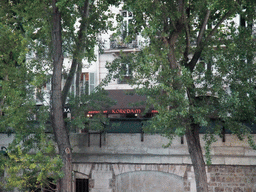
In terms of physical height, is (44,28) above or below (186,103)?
above

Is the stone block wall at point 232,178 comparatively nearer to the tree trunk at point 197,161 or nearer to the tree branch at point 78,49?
the tree trunk at point 197,161

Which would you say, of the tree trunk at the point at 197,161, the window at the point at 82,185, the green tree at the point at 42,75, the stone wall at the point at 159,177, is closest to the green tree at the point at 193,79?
the tree trunk at the point at 197,161

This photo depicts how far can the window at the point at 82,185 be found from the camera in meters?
13.6

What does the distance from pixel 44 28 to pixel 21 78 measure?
179cm

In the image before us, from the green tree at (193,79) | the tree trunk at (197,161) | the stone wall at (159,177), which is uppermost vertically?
the green tree at (193,79)

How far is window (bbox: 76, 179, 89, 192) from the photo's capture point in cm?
1363

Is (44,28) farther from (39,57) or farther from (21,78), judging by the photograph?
(21,78)

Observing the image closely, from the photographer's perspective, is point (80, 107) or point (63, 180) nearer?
point (63, 180)

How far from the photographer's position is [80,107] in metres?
11.9

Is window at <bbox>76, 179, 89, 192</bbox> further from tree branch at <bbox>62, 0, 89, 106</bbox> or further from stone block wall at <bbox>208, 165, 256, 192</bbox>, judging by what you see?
stone block wall at <bbox>208, 165, 256, 192</bbox>

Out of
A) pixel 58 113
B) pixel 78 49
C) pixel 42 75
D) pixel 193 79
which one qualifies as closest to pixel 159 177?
pixel 193 79

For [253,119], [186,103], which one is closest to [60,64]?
[186,103]

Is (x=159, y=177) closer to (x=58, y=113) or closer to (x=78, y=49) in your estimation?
(x=58, y=113)

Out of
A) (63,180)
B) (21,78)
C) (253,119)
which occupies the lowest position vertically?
(63,180)
